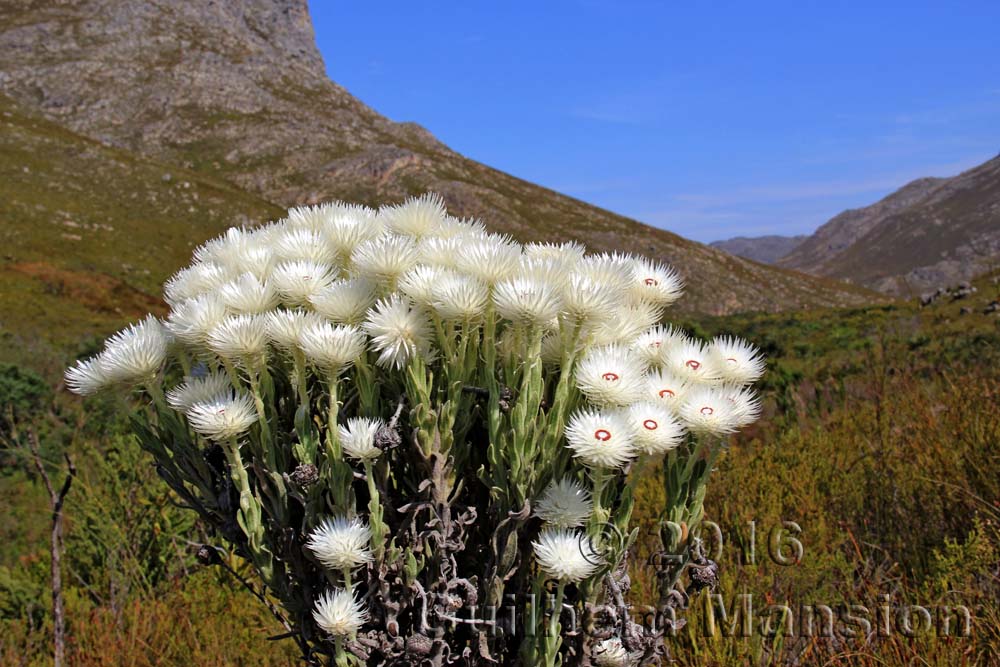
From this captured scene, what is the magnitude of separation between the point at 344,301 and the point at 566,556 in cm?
72

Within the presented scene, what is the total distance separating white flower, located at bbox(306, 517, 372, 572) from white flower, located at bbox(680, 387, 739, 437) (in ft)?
2.39

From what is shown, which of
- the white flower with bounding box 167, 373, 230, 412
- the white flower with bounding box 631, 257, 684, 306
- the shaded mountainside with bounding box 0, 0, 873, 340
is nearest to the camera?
the white flower with bounding box 167, 373, 230, 412

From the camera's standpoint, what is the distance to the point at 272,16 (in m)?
130

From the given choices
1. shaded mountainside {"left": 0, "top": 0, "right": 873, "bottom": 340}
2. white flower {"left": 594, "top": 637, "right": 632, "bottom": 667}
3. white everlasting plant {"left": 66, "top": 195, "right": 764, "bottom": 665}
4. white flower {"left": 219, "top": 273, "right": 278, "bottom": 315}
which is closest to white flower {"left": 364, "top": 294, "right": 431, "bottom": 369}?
white everlasting plant {"left": 66, "top": 195, "right": 764, "bottom": 665}

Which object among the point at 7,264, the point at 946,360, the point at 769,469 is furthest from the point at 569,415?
the point at 7,264

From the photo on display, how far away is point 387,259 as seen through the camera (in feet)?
4.91

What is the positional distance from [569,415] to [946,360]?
28.2 ft

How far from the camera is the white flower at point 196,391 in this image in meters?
1.47

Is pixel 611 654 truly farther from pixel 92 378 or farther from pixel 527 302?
pixel 92 378

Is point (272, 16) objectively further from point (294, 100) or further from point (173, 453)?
point (173, 453)

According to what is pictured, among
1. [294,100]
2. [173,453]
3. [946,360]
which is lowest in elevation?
[173,453]

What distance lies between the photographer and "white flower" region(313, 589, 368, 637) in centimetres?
135

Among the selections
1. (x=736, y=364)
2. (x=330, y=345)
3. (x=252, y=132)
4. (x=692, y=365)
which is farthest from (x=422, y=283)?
(x=252, y=132)

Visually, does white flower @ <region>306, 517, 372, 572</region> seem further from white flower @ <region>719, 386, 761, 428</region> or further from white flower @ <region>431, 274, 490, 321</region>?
white flower @ <region>719, 386, 761, 428</region>
